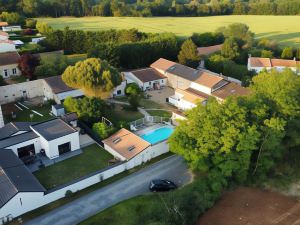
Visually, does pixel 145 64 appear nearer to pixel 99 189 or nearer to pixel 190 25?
pixel 99 189

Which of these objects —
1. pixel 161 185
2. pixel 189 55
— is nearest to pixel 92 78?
pixel 161 185

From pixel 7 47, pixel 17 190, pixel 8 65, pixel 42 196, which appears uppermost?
pixel 7 47

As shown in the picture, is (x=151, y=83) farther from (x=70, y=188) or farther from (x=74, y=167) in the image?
(x=70, y=188)

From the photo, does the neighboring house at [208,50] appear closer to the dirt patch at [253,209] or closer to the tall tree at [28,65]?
the tall tree at [28,65]

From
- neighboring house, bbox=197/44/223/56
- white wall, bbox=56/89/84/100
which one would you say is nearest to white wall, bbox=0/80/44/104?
white wall, bbox=56/89/84/100

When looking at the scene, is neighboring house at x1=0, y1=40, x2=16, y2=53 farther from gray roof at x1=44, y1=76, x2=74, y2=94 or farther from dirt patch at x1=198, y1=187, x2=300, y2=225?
dirt patch at x1=198, y1=187, x2=300, y2=225

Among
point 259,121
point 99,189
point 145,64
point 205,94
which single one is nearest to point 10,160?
point 99,189
